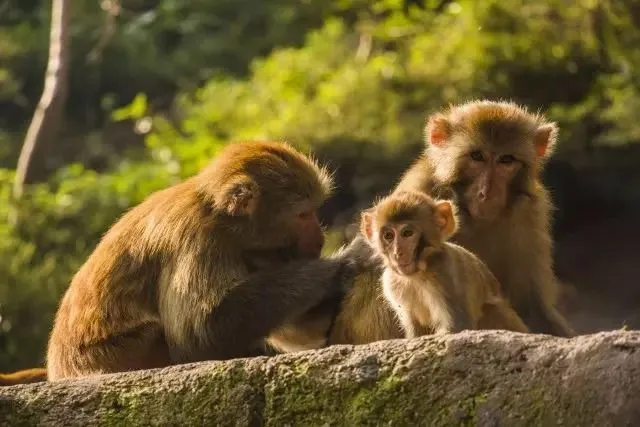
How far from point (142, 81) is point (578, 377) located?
12948mm

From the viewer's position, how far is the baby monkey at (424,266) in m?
4.50

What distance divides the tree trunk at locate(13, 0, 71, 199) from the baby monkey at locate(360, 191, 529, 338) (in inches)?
293

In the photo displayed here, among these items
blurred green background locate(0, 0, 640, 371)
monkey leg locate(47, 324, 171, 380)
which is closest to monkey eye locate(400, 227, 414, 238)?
monkey leg locate(47, 324, 171, 380)

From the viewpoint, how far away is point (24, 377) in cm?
576

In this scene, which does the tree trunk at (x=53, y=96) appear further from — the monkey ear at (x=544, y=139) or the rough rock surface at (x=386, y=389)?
the rough rock surface at (x=386, y=389)

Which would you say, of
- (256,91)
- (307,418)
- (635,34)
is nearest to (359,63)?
(256,91)

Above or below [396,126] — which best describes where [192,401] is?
above

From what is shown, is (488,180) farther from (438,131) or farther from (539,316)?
(539,316)

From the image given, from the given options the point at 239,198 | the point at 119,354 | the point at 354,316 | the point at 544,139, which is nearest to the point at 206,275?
the point at 239,198

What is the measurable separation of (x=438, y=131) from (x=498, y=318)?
95 cm

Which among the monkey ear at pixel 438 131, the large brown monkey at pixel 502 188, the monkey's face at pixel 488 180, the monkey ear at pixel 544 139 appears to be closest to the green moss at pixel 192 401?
the large brown monkey at pixel 502 188

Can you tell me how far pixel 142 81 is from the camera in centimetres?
1596

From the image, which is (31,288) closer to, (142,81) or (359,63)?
(359,63)

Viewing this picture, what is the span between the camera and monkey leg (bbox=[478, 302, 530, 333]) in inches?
192
